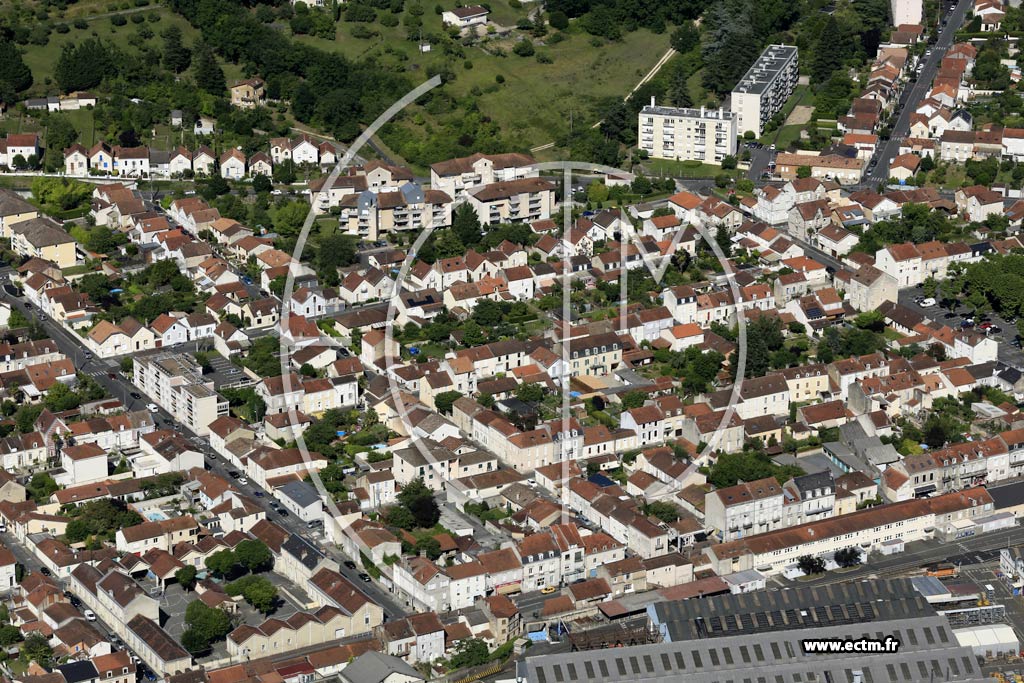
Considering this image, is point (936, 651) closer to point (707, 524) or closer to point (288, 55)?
point (707, 524)

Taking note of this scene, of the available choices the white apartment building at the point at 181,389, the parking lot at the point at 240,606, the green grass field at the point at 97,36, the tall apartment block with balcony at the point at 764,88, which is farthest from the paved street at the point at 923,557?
the green grass field at the point at 97,36

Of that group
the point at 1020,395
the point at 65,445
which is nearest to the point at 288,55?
the point at 65,445

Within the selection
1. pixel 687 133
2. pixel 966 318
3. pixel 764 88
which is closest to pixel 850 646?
pixel 966 318

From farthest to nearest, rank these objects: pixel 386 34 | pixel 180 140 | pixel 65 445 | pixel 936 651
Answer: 1. pixel 386 34
2. pixel 180 140
3. pixel 65 445
4. pixel 936 651

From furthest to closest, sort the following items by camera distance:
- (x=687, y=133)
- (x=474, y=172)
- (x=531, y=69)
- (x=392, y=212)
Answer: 1. (x=531, y=69)
2. (x=687, y=133)
3. (x=474, y=172)
4. (x=392, y=212)

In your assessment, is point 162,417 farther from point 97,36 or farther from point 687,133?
point 97,36

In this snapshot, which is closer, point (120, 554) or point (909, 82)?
point (120, 554)

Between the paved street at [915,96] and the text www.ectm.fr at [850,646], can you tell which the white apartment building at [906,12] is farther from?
the text www.ectm.fr at [850,646]

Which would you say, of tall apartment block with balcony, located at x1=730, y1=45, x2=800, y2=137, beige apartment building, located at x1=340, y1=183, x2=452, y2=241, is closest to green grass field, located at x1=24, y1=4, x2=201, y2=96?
beige apartment building, located at x1=340, y1=183, x2=452, y2=241
